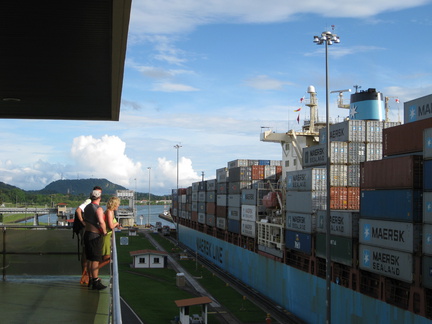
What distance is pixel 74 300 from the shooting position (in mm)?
8945

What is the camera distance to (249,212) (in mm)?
51656

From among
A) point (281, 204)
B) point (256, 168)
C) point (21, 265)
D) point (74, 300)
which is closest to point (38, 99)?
point (21, 265)

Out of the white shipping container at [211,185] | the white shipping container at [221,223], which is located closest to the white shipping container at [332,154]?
the white shipping container at [221,223]

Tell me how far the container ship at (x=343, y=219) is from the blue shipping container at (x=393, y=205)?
56 millimetres

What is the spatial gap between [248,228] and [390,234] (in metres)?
27.3

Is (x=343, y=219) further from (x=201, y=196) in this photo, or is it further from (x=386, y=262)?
(x=201, y=196)

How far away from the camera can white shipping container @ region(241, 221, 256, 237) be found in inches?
1963

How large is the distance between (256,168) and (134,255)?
1866 centimetres

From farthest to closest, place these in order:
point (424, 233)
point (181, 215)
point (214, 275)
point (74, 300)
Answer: point (181, 215) → point (214, 275) → point (424, 233) → point (74, 300)

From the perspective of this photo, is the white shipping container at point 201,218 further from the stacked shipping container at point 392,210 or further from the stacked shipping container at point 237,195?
the stacked shipping container at point 392,210

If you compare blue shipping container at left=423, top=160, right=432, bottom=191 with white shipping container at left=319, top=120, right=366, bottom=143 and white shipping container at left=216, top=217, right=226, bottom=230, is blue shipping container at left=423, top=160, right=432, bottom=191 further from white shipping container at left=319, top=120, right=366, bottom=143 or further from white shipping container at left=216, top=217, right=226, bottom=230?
white shipping container at left=216, top=217, right=226, bottom=230

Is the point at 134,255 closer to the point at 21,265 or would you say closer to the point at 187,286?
the point at 187,286

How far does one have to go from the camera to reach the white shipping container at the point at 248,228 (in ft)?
164

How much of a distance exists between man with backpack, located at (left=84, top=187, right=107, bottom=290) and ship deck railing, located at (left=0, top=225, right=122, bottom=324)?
16.0 inches
